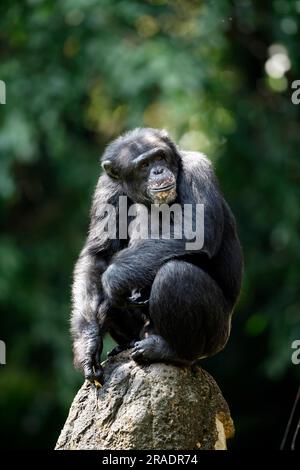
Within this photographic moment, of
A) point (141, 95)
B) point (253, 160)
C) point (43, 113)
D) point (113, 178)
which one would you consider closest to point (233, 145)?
point (253, 160)

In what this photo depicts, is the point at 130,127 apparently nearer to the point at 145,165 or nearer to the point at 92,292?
the point at 145,165

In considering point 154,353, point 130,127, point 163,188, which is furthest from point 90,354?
point 130,127

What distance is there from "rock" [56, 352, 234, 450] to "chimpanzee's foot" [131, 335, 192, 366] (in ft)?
→ 0.15

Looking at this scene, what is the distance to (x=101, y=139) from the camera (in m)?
15.8

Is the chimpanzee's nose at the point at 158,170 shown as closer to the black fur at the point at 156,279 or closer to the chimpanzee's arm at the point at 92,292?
the black fur at the point at 156,279

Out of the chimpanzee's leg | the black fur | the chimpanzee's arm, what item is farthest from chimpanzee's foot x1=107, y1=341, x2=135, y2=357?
the chimpanzee's leg

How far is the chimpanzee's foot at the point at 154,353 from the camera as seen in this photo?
669 cm

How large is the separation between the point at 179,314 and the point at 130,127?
21.1ft

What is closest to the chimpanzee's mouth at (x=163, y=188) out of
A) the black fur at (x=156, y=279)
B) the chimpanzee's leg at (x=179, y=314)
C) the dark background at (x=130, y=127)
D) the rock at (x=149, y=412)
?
the black fur at (x=156, y=279)

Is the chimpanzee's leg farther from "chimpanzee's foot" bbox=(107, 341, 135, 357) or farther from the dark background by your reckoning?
the dark background

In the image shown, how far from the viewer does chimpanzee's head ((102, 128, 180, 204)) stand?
7.06 metres

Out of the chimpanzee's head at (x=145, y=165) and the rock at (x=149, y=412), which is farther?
the chimpanzee's head at (x=145, y=165)

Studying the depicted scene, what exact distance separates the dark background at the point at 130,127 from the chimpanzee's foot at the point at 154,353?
5970 mm
